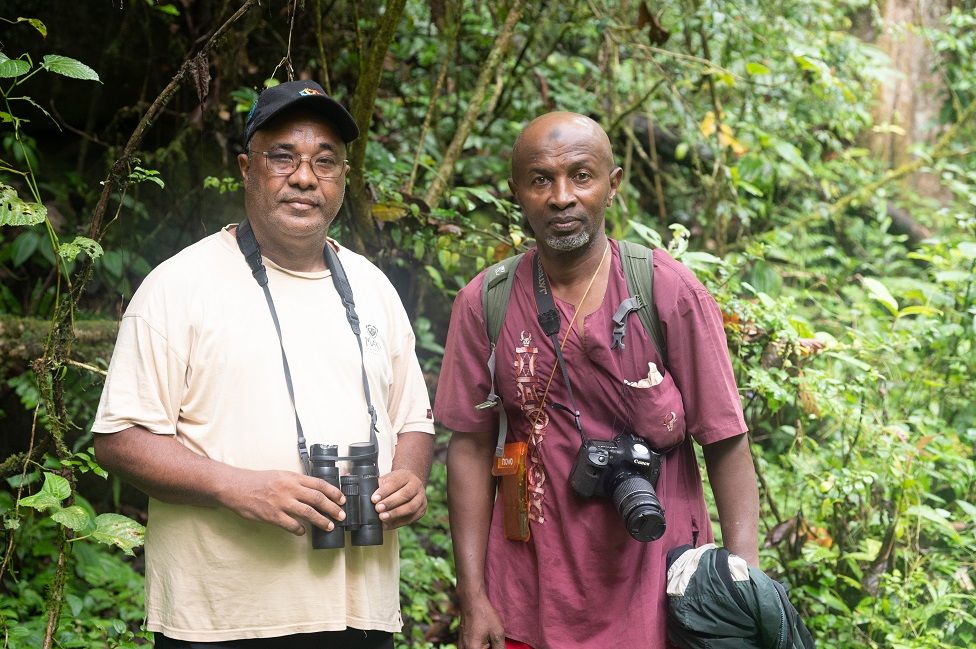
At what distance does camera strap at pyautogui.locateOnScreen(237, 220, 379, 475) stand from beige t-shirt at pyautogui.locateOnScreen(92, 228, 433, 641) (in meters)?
0.02

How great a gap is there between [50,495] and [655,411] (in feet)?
6.12

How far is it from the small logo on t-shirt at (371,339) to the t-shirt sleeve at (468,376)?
0.97 feet

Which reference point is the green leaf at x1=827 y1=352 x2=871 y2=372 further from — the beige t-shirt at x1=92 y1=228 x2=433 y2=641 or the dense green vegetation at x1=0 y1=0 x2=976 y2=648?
the beige t-shirt at x1=92 y1=228 x2=433 y2=641

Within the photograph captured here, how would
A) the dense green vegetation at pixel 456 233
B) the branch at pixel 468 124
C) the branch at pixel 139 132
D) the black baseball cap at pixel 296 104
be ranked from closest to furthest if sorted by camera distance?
the black baseball cap at pixel 296 104
the branch at pixel 139 132
the dense green vegetation at pixel 456 233
the branch at pixel 468 124

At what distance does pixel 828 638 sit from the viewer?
426cm

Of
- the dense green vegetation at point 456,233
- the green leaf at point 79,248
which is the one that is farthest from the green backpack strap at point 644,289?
the green leaf at point 79,248

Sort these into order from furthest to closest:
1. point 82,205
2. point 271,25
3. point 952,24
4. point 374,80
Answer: point 952,24
point 82,205
point 271,25
point 374,80

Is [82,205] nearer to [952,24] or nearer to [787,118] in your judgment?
[787,118]

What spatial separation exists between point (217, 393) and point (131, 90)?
434cm

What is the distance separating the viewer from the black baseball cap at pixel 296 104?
8.52 ft

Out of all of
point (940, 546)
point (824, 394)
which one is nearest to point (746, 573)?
point (824, 394)

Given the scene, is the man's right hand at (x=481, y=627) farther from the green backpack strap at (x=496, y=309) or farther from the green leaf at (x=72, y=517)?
the green leaf at (x=72, y=517)

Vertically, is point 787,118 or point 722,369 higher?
point 787,118

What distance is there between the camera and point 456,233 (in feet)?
15.0
